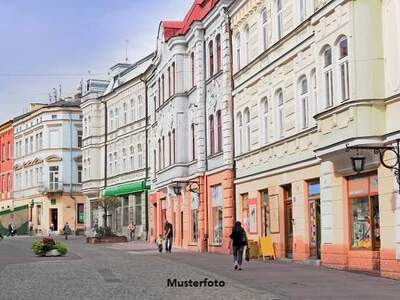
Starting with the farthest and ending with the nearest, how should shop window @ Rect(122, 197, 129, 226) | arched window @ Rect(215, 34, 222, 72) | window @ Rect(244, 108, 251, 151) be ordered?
shop window @ Rect(122, 197, 129, 226) < arched window @ Rect(215, 34, 222, 72) < window @ Rect(244, 108, 251, 151)

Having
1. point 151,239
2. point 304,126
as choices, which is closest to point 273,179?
point 304,126

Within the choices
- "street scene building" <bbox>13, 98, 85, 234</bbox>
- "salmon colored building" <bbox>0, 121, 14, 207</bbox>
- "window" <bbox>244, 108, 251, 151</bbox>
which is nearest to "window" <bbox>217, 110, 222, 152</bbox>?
"window" <bbox>244, 108, 251, 151</bbox>

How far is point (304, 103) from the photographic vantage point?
25375 mm

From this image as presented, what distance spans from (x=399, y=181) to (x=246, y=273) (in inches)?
233

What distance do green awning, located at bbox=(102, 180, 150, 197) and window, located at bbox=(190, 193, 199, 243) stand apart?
14.7m

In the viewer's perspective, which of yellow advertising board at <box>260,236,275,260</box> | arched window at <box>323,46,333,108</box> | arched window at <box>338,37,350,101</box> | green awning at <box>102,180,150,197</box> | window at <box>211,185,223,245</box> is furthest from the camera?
green awning at <box>102,180,150,197</box>

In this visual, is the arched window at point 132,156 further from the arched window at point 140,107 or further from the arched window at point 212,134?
the arched window at point 212,134

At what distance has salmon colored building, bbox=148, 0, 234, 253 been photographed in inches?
1346

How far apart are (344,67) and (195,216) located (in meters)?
19.9

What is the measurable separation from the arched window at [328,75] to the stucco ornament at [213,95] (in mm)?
12955

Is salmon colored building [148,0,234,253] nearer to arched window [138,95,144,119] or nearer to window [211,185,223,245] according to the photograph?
window [211,185,223,245]

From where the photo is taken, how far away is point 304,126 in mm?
25109

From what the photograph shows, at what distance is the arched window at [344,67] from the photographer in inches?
803

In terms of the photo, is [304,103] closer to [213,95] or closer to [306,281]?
[306,281]
